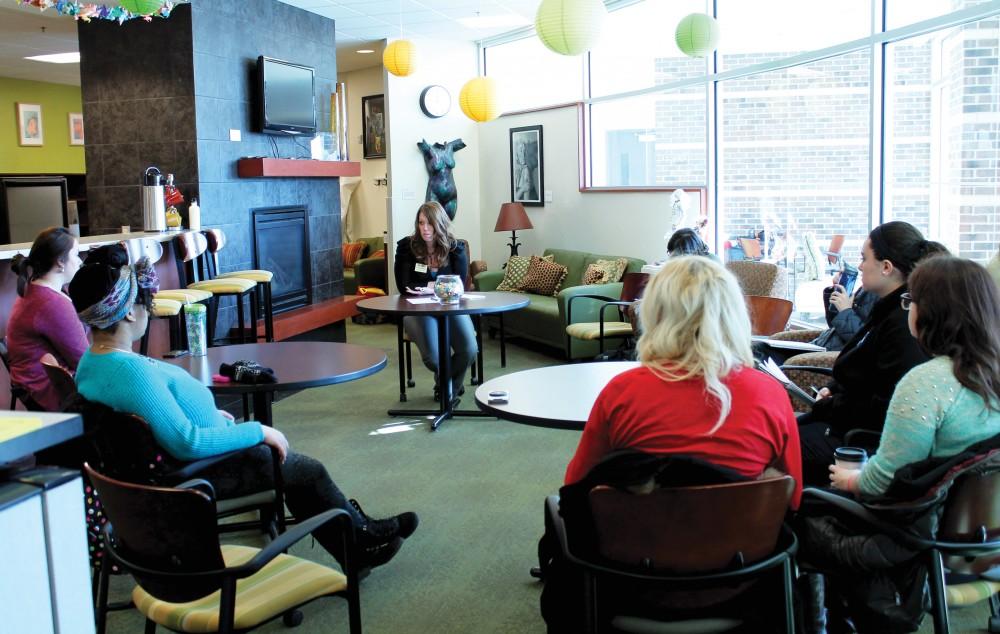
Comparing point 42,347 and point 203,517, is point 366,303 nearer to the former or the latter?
point 42,347

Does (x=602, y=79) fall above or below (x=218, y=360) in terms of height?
above

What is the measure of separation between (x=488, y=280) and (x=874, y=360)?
5959 mm

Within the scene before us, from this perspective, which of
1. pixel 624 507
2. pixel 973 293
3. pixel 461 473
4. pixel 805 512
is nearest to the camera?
pixel 624 507

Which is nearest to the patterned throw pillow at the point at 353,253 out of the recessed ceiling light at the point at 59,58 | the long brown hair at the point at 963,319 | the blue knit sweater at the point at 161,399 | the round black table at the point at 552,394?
the recessed ceiling light at the point at 59,58

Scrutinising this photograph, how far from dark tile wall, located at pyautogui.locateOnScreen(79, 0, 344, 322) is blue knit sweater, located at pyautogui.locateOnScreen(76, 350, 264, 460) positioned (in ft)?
15.1

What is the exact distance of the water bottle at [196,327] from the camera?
Answer: 11.7 ft

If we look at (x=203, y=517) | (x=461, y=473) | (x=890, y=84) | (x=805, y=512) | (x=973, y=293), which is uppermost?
(x=890, y=84)

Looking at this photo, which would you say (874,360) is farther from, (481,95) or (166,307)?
(481,95)

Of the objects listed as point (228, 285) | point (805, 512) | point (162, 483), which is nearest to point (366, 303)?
point (228, 285)

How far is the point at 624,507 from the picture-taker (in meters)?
1.79

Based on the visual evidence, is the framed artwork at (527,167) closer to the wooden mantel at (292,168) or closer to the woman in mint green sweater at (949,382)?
the wooden mantel at (292,168)

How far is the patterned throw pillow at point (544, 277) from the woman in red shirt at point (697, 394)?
20.5ft

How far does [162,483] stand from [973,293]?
2111mm

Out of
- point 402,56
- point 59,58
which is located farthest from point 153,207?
point 59,58
